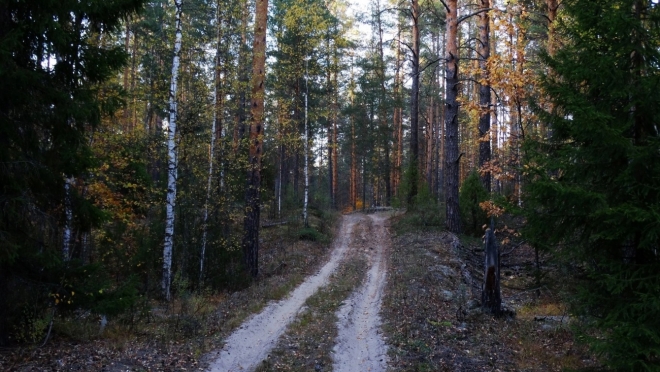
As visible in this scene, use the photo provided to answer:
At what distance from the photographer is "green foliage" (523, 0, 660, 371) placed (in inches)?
183

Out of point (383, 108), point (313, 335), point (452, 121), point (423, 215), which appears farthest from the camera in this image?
point (383, 108)

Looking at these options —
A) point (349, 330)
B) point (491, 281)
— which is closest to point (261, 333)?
point (349, 330)

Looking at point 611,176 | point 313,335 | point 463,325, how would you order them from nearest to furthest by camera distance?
point 611,176 < point 313,335 < point 463,325

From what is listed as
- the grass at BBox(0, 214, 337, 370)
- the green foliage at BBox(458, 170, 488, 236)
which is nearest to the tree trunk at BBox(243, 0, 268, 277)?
the grass at BBox(0, 214, 337, 370)

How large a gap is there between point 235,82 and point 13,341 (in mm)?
10676

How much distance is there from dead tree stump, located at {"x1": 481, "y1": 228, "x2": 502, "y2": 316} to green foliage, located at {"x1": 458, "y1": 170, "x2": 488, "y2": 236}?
24.3 feet

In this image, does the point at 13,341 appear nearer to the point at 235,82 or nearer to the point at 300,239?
the point at 235,82

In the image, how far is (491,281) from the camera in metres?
9.55

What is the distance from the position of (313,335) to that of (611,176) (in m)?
6.15

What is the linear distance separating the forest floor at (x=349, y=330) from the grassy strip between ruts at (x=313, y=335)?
0.08ft

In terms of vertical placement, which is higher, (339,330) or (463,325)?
(463,325)

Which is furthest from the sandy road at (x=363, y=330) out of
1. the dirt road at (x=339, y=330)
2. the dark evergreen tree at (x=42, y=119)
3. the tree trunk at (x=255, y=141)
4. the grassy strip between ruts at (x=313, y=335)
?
Answer: the dark evergreen tree at (x=42, y=119)

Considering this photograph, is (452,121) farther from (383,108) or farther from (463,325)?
(383,108)

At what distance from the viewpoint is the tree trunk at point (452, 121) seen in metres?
14.2
